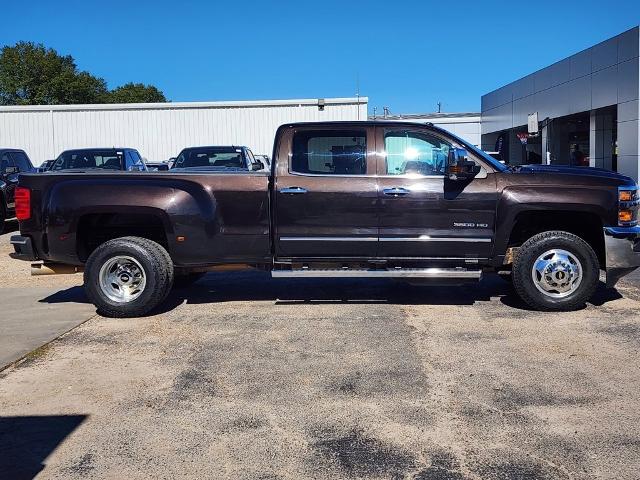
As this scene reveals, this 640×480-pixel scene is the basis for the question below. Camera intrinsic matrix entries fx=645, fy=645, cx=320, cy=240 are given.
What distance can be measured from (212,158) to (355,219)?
767 centimetres

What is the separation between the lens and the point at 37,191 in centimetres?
684

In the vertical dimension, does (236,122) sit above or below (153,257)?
above

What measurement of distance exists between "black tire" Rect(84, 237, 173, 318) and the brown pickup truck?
0.5 inches

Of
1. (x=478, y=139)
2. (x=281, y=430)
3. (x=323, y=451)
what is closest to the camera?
(x=323, y=451)

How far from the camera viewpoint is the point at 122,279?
6.91 metres

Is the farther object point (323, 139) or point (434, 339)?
point (323, 139)

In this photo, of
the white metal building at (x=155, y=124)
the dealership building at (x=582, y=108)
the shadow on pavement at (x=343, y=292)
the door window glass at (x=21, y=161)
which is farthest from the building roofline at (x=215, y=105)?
the shadow on pavement at (x=343, y=292)

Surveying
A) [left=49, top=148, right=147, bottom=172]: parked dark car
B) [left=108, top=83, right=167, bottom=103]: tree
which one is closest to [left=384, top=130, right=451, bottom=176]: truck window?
[left=49, top=148, right=147, bottom=172]: parked dark car

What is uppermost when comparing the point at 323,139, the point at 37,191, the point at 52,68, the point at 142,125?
the point at 52,68

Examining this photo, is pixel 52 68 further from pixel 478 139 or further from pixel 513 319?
pixel 513 319

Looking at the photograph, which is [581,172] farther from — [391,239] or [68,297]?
[68,297]

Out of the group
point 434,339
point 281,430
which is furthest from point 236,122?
point 281,430

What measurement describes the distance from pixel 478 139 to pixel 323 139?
39.3 metres

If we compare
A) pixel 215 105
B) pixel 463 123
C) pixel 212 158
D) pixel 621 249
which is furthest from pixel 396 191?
pixel 463 123
